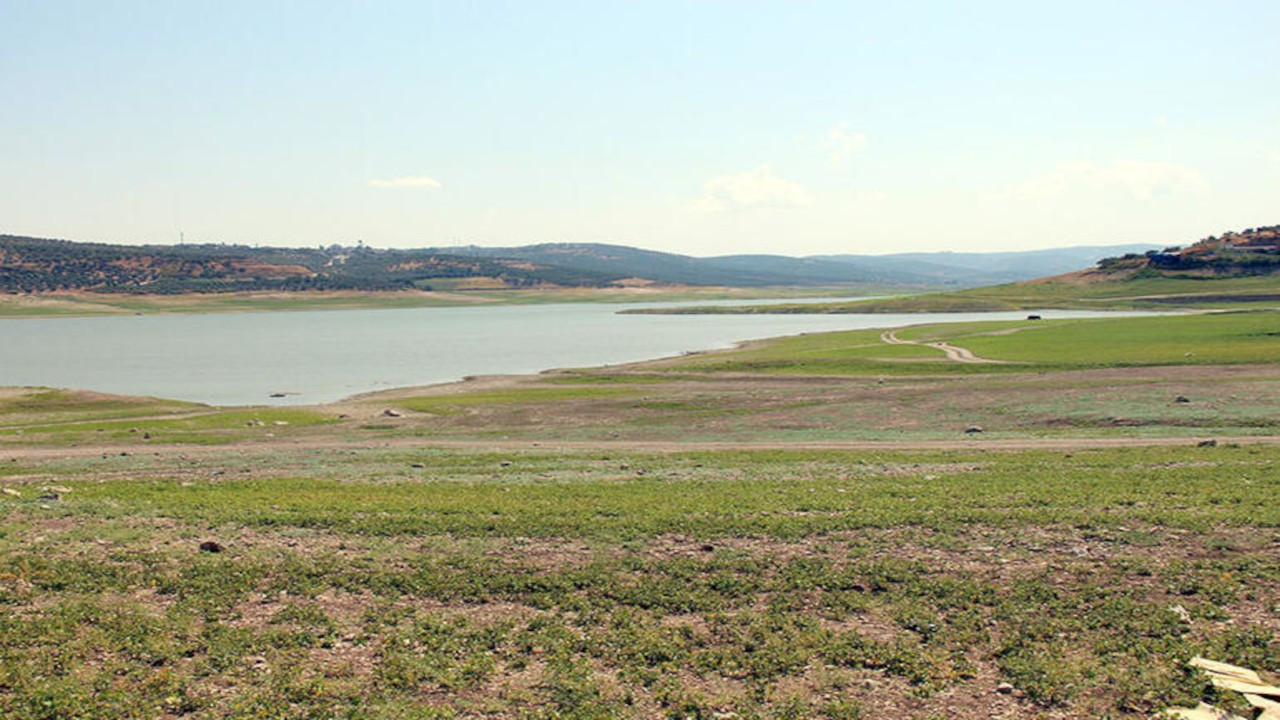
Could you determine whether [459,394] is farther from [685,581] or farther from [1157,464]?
[685,581]

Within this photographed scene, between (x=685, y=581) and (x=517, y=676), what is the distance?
151 inches

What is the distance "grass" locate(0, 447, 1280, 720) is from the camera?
10383 millimetres

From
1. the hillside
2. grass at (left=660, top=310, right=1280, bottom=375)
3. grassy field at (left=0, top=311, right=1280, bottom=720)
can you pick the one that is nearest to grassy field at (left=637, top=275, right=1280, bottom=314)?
the hillside

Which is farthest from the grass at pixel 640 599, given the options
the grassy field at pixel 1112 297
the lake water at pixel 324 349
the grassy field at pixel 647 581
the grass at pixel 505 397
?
the grassy field at pixel 1112 297

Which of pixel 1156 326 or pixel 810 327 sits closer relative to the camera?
pixel 1156 326

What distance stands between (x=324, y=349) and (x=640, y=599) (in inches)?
4136

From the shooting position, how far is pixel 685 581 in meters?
14.1

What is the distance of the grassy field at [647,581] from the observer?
10430 mm

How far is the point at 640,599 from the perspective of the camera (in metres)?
13.2

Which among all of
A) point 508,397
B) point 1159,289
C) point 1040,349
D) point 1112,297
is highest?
point 1159,289

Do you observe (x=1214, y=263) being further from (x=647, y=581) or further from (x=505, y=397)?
(x=647, y=581)

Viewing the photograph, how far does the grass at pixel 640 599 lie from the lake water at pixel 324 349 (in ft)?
155

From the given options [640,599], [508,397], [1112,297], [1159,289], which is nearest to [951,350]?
[508,397]

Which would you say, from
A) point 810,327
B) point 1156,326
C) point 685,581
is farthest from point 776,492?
point 810,327
